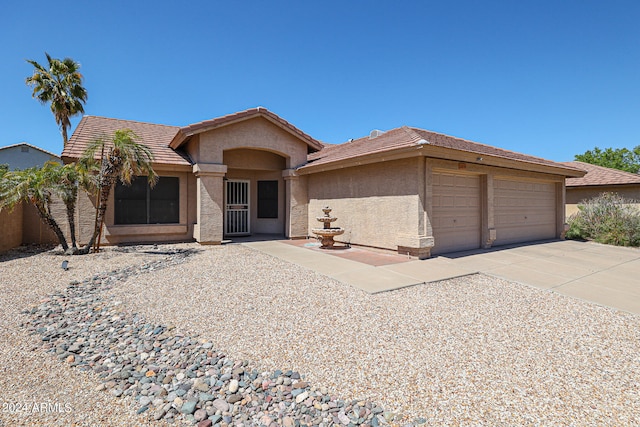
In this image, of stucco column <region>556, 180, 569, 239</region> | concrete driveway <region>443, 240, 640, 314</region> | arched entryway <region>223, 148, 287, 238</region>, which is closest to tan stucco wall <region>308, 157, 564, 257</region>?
concrete driveway <region>443, 240, 640, 314</region>

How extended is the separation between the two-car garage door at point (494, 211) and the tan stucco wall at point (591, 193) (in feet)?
20.1

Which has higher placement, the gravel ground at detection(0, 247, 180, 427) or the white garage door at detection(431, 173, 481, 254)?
the white garage door at detection(431, 173, 481, 254)

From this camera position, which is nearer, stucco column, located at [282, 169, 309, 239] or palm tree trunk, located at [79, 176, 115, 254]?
palm tree trunk, located at [79, 176, 115, 254]

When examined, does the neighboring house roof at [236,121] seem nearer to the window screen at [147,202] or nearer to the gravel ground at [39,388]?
the window screen at [147,202]

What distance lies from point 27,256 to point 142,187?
4006 mm

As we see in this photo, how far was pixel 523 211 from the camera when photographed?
13.0 m

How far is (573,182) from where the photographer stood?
61.7 ft

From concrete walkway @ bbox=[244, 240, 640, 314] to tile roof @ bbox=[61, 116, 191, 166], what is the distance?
17.2 ft

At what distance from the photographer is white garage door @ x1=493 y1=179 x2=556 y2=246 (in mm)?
11977

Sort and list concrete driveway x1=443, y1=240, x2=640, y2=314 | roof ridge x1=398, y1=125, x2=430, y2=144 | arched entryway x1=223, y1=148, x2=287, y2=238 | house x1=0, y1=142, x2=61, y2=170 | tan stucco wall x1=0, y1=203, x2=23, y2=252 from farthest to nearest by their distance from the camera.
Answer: house x1=0, y1=142, x2=61, y2=170 < arched entryway x1=223, y1=148, x2=287, y2=238 < tan stucco wall x1=0, y1=203, x2=23, y2=252 < roof ridge x1=398, y1=125, x2=430, y2=144 < concrete driveway x1=443, y1=240, x2=640, y2=314

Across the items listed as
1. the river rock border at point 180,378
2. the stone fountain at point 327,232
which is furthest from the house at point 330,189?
the river rock border at point 180,378

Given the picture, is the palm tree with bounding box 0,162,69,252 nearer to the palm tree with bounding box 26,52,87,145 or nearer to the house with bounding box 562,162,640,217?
the palm tree with bounding box 26,52,87,145

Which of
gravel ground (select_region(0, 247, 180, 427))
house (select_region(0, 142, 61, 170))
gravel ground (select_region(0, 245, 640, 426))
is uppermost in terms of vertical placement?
house (select_region(0, 142, 61, 170))

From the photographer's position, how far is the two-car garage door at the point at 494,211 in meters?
10.1
